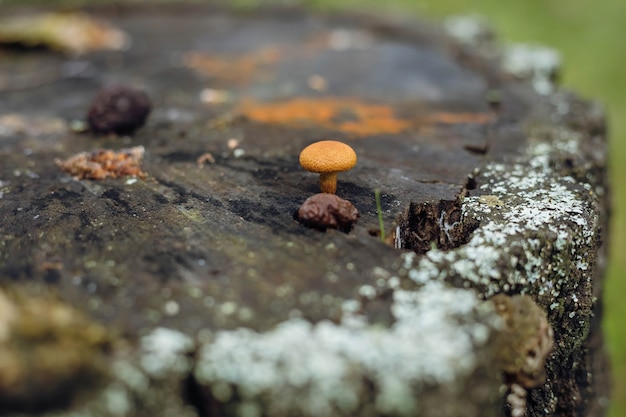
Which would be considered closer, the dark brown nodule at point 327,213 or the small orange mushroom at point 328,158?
the dark brown nodule at point 327,213

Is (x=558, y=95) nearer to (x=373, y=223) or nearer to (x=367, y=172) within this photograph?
(x=367, y=172)

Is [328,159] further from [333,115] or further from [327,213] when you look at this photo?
[333,115]

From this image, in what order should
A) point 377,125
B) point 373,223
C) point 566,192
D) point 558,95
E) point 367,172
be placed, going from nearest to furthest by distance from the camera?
1. point 373,223
2. point 566,192
3. point 367,172
4. point 377,125
5. point 558,95

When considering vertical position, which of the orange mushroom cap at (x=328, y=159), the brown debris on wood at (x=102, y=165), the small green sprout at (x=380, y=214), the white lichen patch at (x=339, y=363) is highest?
the orange mushroom cap at (x=328, y=159)

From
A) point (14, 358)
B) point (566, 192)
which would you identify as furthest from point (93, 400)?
point (566, 192)

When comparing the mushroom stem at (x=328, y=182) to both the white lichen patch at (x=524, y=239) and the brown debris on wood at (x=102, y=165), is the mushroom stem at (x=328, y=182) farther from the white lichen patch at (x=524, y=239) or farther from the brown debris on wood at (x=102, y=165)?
the brown debris on wood at (x=102, y=165)

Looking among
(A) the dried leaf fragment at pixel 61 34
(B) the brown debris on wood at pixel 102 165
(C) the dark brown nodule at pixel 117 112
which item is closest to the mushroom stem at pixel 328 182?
(B) the brown debris on wood at pixel 102 165
